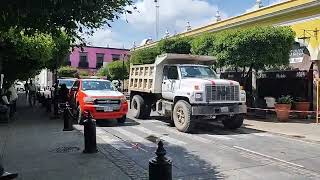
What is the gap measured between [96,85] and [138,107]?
2.05 metres

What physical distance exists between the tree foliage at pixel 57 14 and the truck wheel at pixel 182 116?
20.4 ft

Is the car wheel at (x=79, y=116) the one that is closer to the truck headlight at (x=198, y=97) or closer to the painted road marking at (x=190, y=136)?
the painted road marking at (x=190, y=136)

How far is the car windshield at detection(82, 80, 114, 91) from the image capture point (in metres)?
17.4

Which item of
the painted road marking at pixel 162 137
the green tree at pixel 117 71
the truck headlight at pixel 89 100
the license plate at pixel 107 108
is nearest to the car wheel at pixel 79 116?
the truck headlight at pixel 89 100

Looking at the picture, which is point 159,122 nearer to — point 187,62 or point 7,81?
point 187,62

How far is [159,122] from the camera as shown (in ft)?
57.6

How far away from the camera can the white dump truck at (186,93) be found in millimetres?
14172

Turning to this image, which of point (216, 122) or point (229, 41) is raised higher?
point (229, 41)

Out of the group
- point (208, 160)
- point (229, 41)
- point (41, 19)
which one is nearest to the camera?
point (41, 19)

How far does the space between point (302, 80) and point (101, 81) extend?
9.58 meters

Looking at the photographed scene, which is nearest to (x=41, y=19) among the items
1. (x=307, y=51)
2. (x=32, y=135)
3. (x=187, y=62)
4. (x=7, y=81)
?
(x=32, y=135)

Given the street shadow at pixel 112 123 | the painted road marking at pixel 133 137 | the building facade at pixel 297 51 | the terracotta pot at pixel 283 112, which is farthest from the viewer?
the building facade at pixel 297 51

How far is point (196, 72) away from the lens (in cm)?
1580

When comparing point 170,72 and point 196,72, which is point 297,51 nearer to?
point 196,72
